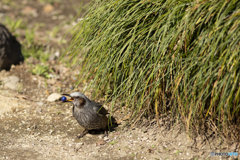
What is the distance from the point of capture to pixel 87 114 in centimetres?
365

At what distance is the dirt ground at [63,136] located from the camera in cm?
329

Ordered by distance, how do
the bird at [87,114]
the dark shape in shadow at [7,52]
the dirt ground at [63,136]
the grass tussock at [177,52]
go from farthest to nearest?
the dark shape in shadow at [7,52] → the bird at [87,114] → the dirt ground at [63,136] → the grass tussock at [177,52]

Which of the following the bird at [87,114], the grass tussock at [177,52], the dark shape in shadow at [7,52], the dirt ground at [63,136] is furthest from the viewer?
the dark shape in shadow at [7,52]

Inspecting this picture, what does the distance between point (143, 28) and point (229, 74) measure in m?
1.11

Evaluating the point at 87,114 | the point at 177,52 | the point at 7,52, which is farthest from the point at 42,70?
the point at 177,52

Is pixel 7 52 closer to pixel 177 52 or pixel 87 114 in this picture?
pixel 87 114

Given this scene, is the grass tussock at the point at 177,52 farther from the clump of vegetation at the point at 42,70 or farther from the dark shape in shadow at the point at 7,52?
the dark shape in shadow at the point at 7,52

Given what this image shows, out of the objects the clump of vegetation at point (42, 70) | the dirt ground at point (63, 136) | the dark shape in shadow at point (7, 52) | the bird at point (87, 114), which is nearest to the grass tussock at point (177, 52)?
the dirt ground at point (63, 136)

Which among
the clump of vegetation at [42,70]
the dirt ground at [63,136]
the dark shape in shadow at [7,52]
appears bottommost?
the dirt ground at [63,136]

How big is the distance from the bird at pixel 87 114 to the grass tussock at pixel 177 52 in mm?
416

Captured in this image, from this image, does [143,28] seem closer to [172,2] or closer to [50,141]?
[172,2]

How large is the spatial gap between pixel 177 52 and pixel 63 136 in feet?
6.17

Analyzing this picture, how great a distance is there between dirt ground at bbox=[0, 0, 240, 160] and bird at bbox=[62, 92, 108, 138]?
0.19 m

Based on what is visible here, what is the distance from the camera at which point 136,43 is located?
11.0 ft
